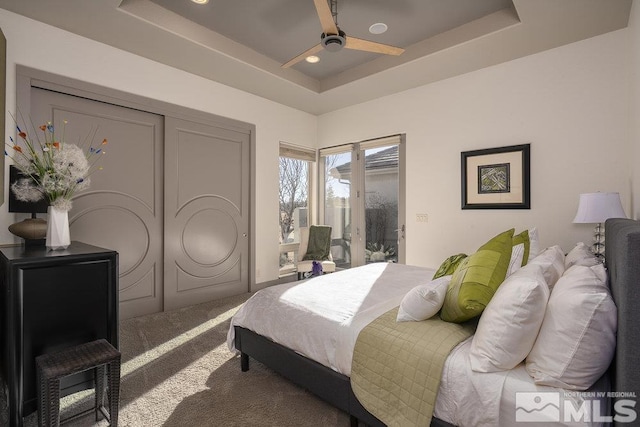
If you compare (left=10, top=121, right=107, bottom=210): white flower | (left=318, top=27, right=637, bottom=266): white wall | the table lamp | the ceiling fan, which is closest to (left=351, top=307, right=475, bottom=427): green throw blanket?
the table lamp

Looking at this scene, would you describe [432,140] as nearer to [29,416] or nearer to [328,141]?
[328,141]

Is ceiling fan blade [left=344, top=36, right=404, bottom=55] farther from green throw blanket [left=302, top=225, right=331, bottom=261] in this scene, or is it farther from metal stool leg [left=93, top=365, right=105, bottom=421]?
metal stool leg [left=93, top=365, right=105, bottom=421]

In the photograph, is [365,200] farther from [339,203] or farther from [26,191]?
[26,191]

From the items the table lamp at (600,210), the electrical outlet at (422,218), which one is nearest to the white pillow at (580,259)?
the table lamp at (600,210)

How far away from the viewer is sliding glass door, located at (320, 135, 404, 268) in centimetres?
459

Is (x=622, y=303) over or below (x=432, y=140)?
below

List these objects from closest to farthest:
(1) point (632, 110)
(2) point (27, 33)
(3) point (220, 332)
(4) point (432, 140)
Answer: (1) point (632, 110), (2) point (27, 33), (3) point (220, 332), (4) point (432, 140)

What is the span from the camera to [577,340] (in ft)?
3.75

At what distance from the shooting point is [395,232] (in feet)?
15.0

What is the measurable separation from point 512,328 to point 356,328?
749 mm

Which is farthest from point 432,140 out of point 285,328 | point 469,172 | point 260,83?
point 285,328

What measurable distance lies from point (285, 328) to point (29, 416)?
4.88 ft

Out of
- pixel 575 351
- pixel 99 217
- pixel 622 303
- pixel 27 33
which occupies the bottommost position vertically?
pixel 575 351

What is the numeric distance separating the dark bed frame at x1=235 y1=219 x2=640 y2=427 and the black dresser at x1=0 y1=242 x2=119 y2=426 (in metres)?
0.91
